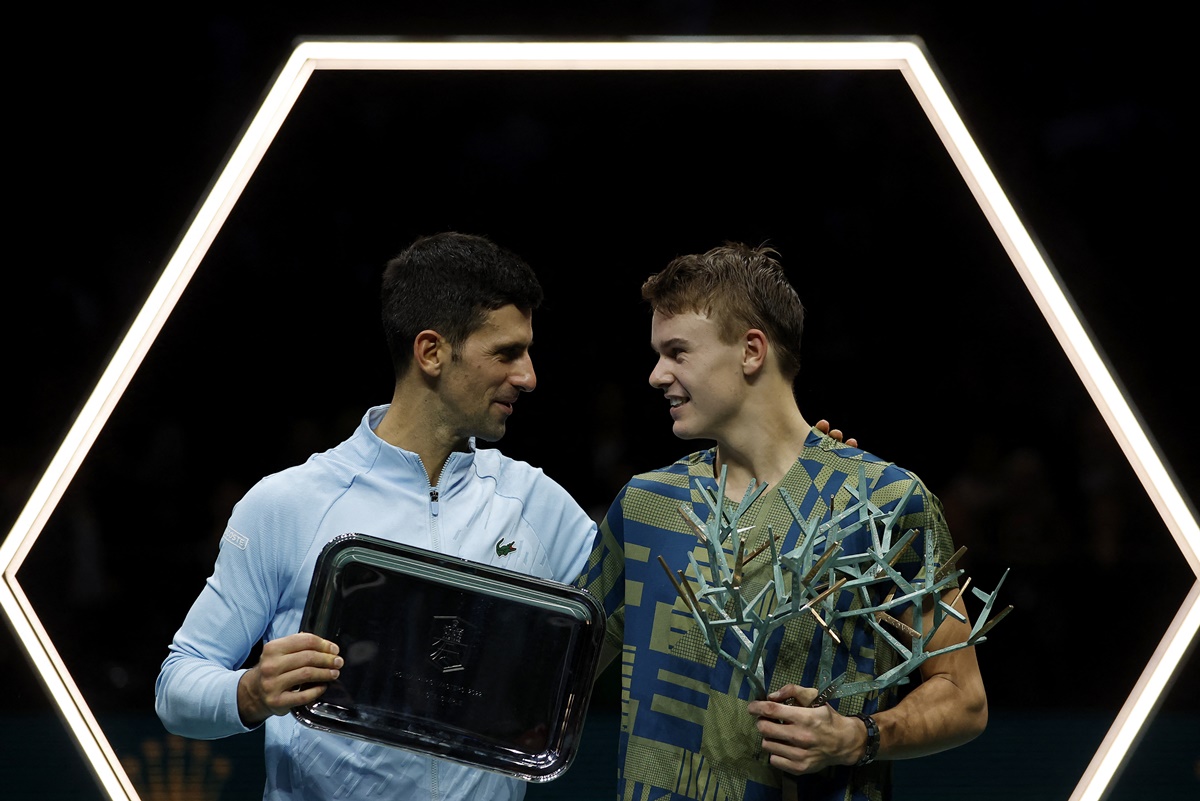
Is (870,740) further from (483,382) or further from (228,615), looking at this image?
(228,615)

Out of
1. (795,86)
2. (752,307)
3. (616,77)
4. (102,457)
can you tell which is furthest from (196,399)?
(752,307)

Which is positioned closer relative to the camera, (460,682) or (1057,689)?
(460,682)

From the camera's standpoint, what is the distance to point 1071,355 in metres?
2.06

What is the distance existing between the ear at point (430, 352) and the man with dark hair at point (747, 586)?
1.22ft

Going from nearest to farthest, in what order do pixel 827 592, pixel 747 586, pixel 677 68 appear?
pixel 827 592, pixel 747 586, pixel 677 68

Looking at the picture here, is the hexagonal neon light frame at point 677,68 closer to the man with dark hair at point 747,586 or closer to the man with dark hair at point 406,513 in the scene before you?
the man with dark hair at point 406,513

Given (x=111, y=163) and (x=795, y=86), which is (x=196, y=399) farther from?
(x=795, y=86)

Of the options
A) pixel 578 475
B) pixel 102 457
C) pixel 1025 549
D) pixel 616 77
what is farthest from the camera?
pixel 1025 549

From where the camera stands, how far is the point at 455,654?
71.0 inches

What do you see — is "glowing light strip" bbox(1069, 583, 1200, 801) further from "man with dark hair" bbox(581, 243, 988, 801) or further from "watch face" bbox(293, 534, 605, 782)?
"watch face" bbox(293, 534, 605, 782)

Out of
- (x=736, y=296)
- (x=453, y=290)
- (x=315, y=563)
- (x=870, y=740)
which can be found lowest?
(x=870, y=740)

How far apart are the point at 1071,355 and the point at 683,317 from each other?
67cm

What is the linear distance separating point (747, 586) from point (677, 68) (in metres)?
0.92

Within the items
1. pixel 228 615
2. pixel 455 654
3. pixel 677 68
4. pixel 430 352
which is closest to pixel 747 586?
pixel 455 654
